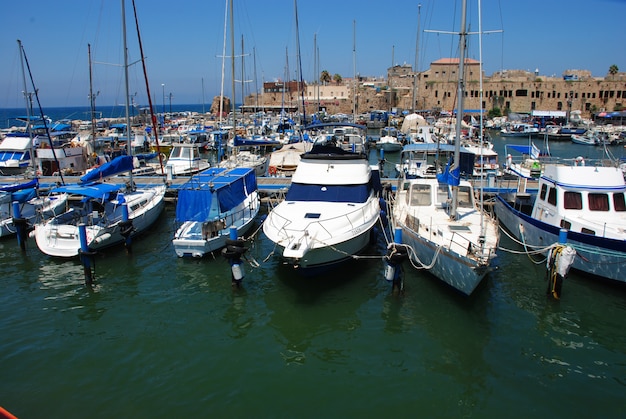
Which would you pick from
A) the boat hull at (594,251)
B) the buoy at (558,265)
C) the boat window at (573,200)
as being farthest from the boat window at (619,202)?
the buoy at (558,265)

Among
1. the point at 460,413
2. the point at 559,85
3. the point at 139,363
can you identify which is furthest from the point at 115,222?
the point at 559,85

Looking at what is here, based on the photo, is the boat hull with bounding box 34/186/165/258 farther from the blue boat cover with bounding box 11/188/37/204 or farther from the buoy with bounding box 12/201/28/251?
the blue boat cover with bounding box 11/188/37/204

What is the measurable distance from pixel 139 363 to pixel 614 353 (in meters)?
11.7

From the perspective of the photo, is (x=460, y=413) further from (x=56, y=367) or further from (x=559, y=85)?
(x=559, y=85)

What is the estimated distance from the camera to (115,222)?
1834 cm

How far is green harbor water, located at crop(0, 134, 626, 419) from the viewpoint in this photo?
9281 millimetres

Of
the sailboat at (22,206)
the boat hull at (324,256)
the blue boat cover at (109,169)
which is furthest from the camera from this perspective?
the blue boat cover at (109,169)

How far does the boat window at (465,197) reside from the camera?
1658 cm

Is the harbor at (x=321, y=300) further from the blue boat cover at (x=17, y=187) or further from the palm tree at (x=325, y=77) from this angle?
the palm tree at (x=325, y=77)

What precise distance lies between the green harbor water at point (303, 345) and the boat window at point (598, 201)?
260cm

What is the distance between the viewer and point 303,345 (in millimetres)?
11367

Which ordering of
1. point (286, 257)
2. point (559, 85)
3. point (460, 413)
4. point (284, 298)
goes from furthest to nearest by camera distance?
point (559, 85)
point (284, 298)
point (286, 257)
point (460, 413)

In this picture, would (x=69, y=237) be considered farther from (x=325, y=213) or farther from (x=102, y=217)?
(x=325, y=213)

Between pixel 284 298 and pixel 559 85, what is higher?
pixel 559 85
